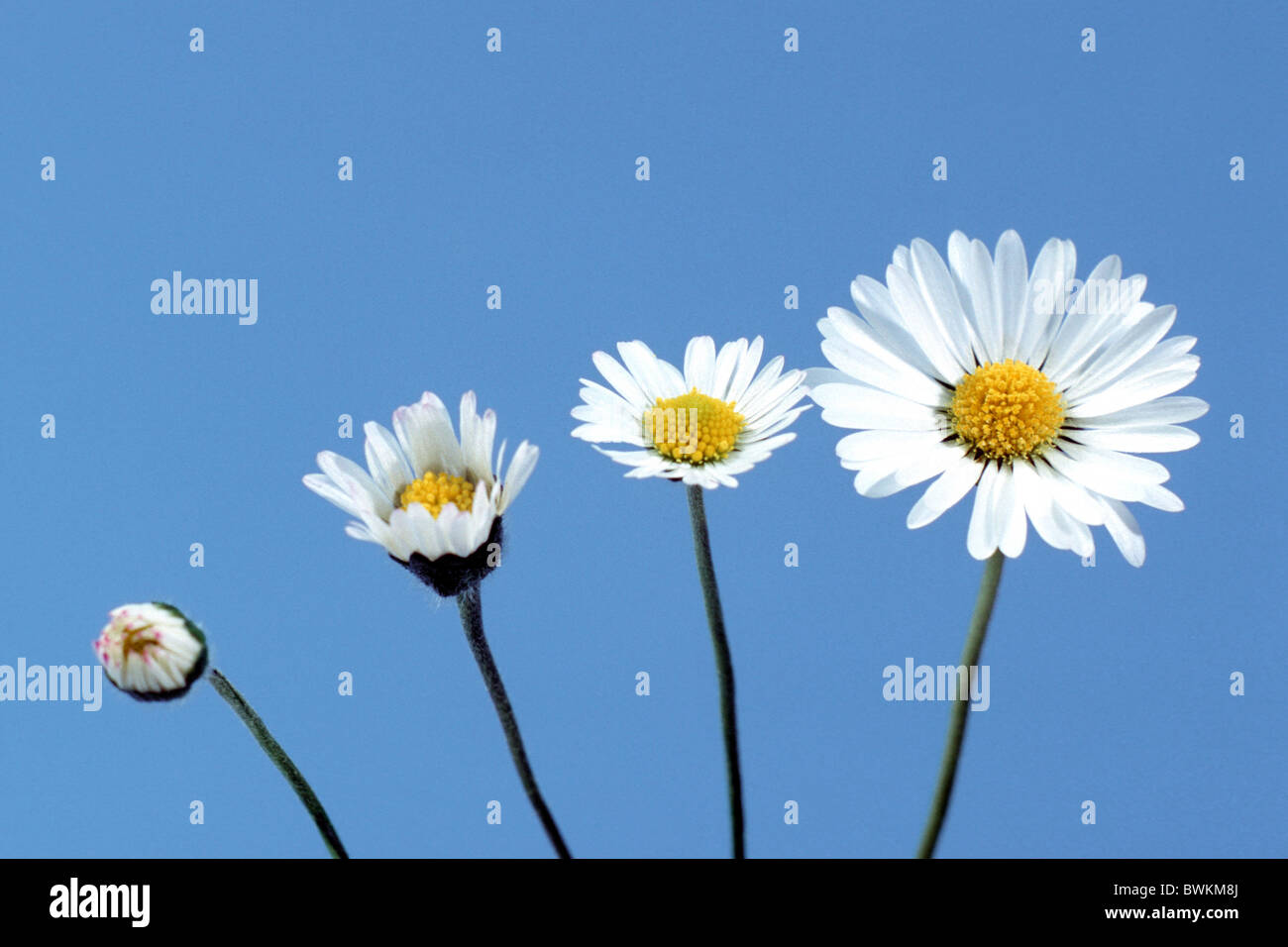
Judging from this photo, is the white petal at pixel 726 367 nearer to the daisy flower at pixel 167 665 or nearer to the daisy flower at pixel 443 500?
the daisy flower at pixel 443 500

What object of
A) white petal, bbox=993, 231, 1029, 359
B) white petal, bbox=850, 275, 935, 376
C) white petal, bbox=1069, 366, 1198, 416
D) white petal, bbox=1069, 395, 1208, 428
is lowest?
white petal, bbox=1069, 395, 1208, 428

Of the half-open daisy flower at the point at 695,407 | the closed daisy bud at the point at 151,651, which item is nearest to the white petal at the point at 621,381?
the half-open daisy flower at the point at 695,407

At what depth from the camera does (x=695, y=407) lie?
1.82 feet

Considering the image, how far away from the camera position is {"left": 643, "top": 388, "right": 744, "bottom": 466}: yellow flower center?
0.54 meters

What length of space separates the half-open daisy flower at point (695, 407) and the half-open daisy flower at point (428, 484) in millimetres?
44

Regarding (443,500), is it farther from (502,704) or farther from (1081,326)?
(1081,326)

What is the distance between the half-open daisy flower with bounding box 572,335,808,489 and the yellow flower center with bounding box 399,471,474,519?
1.9 inches

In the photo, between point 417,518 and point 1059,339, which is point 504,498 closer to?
point 417,518

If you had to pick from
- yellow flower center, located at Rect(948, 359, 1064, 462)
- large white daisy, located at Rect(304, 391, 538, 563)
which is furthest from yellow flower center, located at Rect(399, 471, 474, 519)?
yellow flower center, located at Rect(948, 359, 1064, 462)

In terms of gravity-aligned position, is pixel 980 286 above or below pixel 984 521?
above

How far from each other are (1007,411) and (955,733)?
6.2 inches

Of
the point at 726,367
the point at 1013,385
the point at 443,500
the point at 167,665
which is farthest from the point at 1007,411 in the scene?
the point at 167,665

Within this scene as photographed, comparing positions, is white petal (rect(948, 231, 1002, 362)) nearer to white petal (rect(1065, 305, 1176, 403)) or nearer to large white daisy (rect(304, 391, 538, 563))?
white petal (rect(1065, 305, 1176, 403))
